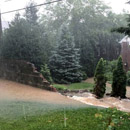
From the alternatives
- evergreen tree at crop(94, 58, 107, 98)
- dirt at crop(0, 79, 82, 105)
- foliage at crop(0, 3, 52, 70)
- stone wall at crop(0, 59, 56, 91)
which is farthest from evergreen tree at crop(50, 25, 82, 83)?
evergreen tree at crop(94, 58, 107, 98)

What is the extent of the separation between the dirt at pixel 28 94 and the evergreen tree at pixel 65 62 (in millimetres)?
4103

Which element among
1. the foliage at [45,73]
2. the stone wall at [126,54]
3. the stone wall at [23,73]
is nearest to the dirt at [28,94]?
the stone wall at [23,73]

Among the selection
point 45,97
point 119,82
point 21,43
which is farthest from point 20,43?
point 119,82

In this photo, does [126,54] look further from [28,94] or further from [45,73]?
[28,94]

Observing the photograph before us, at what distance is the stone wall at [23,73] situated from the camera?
323 inches

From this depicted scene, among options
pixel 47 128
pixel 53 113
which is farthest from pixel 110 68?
pixel 47 128

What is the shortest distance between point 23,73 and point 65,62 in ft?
14.4

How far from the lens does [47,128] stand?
3486mm

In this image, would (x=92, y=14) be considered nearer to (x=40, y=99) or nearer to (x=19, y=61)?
(x=19, y=61)

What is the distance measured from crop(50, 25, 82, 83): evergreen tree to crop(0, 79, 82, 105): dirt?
4103mm

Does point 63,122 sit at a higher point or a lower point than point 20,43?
lower

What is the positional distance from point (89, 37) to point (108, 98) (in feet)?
27.7

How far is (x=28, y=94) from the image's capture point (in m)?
7.27

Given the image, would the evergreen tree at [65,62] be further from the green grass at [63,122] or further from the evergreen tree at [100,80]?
the green grass at [63,122]
